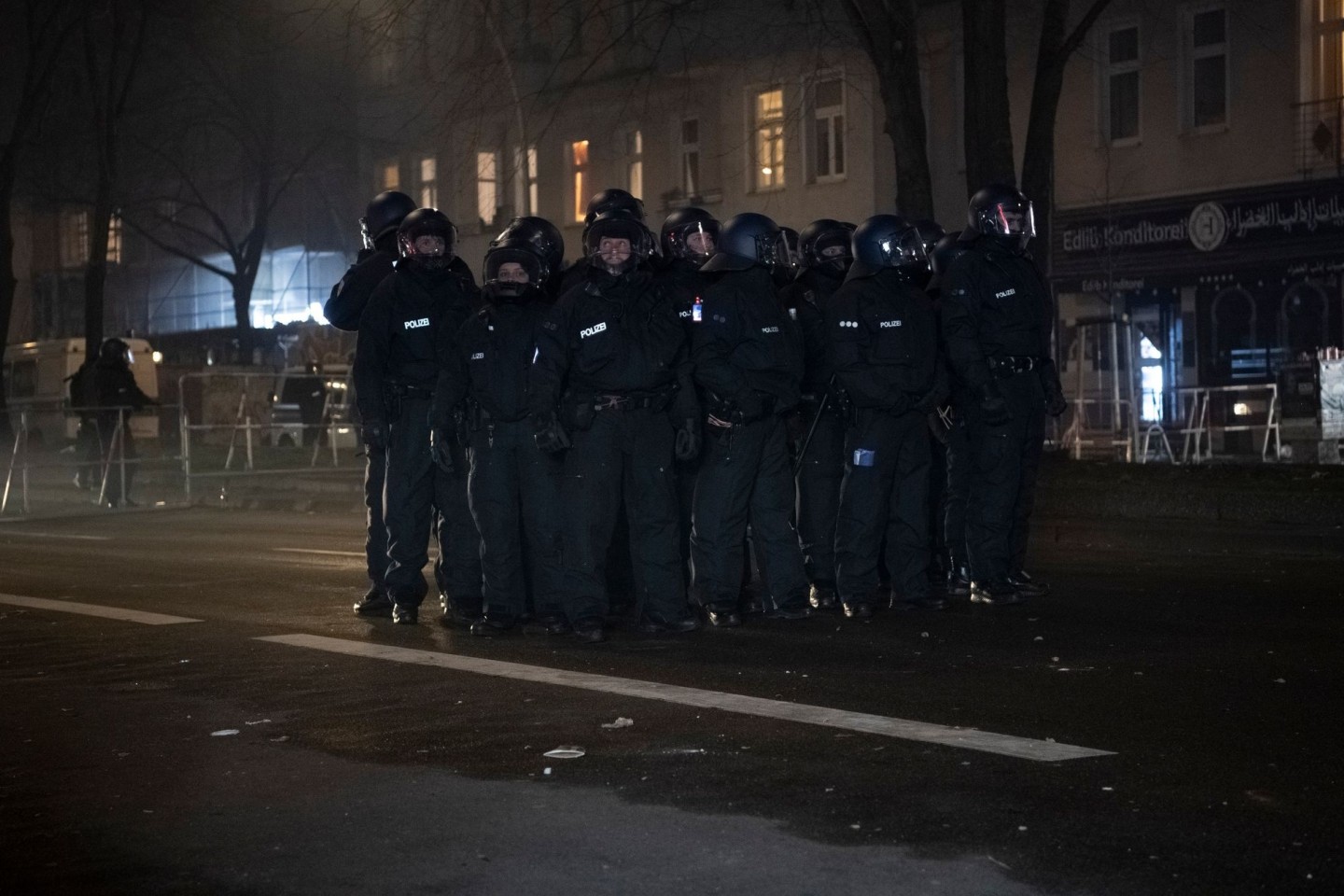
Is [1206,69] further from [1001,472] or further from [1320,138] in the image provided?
A: [1001,472]

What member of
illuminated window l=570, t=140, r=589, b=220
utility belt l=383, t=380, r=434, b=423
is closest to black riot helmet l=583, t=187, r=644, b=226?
utility belt l=383, t=380, r=434, b=423

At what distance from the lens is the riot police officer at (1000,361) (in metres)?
9.92

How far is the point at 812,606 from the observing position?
33.4 feet

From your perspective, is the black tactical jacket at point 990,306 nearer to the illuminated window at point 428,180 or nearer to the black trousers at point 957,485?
the black trousers at point 957,485

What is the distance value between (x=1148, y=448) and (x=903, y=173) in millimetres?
8550

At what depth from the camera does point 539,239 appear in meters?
9.46

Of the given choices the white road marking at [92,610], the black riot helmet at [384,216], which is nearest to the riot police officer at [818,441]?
the black riot helmet at [384,216]

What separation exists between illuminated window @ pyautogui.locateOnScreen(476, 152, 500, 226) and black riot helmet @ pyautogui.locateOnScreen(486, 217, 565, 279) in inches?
1185

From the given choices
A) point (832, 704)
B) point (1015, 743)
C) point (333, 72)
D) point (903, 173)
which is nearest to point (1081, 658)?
point (832, 704)

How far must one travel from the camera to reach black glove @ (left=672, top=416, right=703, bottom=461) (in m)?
9.24

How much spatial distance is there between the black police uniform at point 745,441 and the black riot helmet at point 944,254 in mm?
1387

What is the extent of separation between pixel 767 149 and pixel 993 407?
24793 millimetres

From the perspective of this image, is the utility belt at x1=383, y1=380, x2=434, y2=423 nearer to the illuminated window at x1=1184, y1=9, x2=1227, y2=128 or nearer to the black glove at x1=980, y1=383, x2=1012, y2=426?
the black glove at x1=980, y1=383, x2=1012, y2=426

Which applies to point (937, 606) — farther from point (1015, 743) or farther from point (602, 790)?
point (602, 790)
